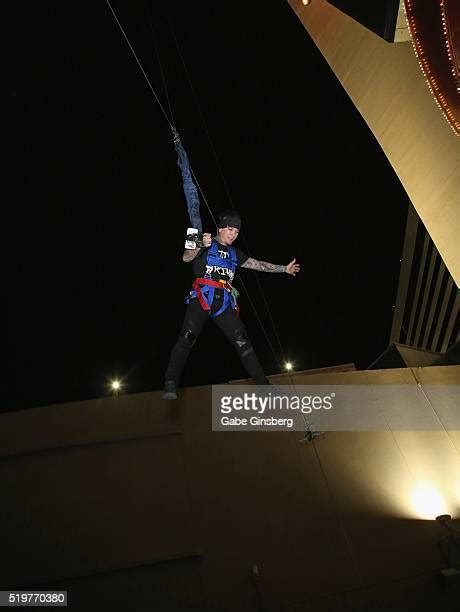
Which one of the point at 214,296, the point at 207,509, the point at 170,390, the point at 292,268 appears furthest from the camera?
the point at 207,509

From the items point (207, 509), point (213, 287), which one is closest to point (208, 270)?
point (213, 287)

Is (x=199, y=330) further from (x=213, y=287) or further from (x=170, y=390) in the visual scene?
(x=170, y=390)

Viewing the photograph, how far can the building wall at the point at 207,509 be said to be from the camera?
4918mm

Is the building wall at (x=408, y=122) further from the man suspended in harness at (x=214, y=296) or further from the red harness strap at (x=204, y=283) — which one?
the red harness strap at (x=204, y=283)

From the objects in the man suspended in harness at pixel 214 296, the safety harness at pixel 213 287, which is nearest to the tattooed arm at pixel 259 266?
the man suspended in harness at pixel 214 296

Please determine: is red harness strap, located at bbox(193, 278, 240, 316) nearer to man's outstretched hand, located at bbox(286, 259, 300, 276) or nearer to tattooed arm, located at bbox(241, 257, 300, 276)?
tattooed arm, located at bbox(241, 257, 300, 276)

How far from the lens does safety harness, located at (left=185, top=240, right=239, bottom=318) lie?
4.73 meters

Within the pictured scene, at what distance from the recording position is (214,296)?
4.75 meters

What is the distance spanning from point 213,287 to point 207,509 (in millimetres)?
3223

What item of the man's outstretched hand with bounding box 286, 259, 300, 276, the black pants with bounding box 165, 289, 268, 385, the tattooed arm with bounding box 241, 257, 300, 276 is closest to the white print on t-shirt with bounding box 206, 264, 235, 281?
the black pants with bounding box 165, 289, 268, 385

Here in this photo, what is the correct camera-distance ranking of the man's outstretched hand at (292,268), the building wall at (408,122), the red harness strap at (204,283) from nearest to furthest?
the red harness strap at (204,283) < the man's outstretched hand at (292,268) < the building wall at (408,122)

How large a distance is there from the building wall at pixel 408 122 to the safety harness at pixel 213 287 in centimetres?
330

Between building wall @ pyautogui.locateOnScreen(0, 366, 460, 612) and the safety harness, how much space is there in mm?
2325

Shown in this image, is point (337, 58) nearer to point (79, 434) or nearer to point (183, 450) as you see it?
point (183, 450)
